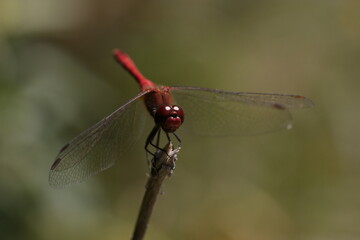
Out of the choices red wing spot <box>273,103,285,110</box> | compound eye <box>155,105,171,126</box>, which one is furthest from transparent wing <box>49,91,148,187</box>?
red wing spot <box>273,103,285,110</box>

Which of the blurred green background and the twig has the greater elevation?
the twig

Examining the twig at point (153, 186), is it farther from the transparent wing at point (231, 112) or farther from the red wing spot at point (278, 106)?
the red wing spot at point (278, 106)

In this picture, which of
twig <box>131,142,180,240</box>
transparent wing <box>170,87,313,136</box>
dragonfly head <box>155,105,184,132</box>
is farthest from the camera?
transparent wing <box>170,87,313,136</box>

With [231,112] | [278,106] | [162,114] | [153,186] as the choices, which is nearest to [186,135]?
[231,112]

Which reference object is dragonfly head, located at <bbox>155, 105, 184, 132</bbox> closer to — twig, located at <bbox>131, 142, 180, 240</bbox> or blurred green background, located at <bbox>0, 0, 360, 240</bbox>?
twig, located at <bbox>131, 142, 180, 240</bbox>

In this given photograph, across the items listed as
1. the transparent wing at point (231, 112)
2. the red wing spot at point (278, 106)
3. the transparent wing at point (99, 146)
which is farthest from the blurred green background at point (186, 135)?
the red wing spot at point (278, 106)

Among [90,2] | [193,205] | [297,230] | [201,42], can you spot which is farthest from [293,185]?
[90,2]

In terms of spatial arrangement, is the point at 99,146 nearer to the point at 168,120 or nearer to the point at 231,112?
the point at 168,120
